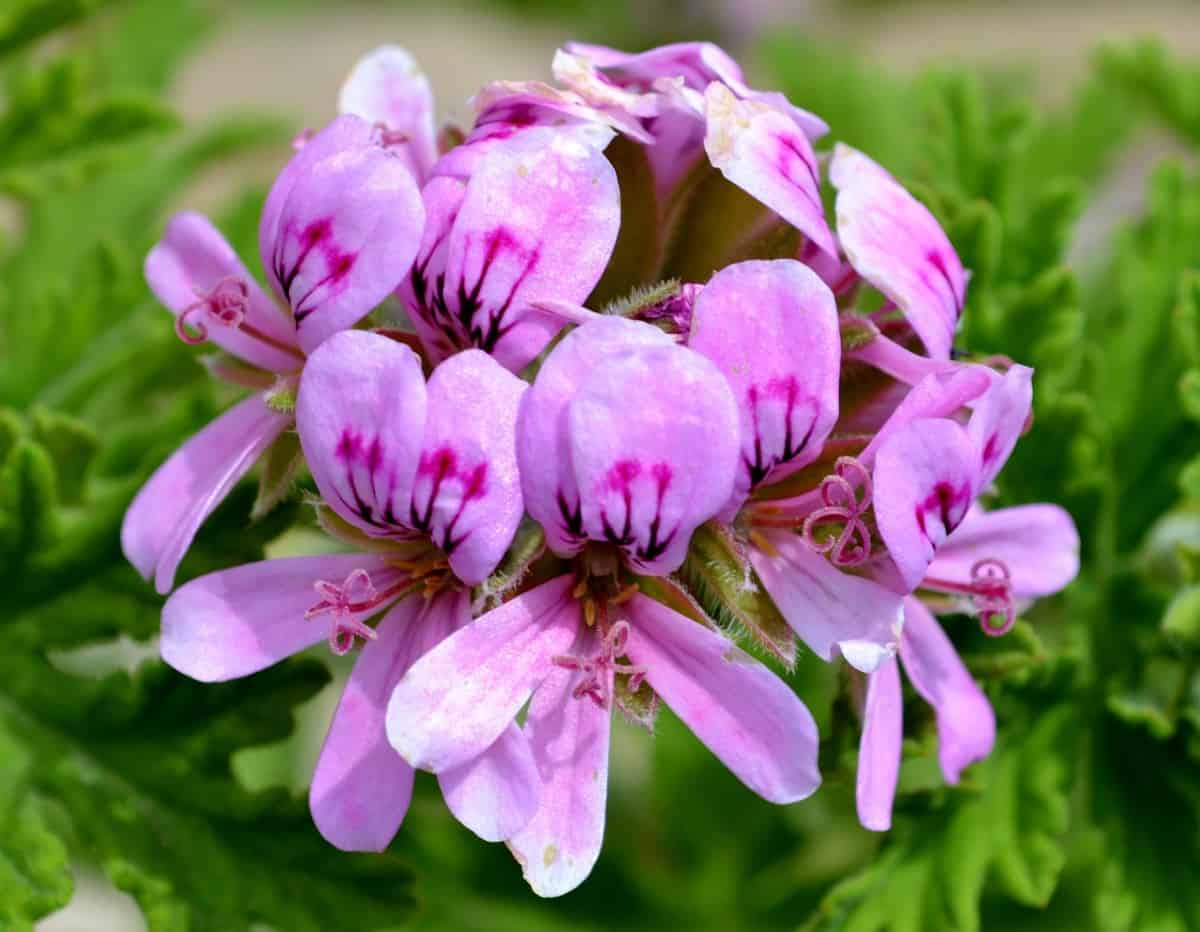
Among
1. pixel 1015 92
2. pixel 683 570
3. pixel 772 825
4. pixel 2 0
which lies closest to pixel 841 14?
pixel 1015 92

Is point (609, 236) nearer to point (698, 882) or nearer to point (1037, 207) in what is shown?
point (1037, 207)

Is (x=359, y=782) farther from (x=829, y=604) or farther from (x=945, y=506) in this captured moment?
(x=945, y=506)

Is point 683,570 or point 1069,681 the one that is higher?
point 683,570

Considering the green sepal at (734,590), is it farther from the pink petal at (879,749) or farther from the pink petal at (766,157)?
the pink petal at (766,157)

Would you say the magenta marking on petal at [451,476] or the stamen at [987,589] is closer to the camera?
the magenta marking on petal at [451,476]

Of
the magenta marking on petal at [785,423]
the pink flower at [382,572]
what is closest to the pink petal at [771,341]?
the magenta marking on petal at [785,423]

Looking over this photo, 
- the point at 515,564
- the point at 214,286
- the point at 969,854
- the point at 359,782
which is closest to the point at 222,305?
the point at 214,286
